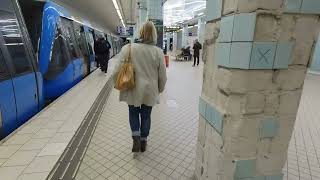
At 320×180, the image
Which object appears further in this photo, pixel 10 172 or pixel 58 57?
pixel 58 57

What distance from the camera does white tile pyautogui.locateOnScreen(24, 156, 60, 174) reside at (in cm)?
205

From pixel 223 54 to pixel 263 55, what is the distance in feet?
0.88

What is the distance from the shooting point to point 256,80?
4.77ft

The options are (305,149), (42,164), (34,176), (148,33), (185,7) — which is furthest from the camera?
(185,7)

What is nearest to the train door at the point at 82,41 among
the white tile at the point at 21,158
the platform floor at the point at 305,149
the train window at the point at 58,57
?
the train window at the point at 58,57

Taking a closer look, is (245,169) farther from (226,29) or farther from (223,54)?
(226,29)

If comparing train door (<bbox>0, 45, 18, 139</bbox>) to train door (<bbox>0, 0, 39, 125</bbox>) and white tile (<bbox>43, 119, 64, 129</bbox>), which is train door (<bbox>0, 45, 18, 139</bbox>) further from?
white tile (<bbox>43, 119, 64, 129</bbox>)

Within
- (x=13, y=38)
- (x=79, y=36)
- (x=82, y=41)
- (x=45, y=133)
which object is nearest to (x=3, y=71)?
(x=13, y=38)

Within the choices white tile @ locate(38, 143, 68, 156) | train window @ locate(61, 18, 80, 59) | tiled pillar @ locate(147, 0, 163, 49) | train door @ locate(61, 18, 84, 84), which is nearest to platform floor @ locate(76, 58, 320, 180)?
white tile @ locate(38, 143, 68, 156)

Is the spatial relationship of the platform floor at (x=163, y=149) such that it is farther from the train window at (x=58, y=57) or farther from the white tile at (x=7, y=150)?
the train window at (x=58, y=57)

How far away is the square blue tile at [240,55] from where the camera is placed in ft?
4.50

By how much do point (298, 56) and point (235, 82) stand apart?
484 mm

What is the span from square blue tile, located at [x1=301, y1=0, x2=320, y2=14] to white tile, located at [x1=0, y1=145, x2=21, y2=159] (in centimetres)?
294

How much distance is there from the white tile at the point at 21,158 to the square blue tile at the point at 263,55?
2.29 metres
